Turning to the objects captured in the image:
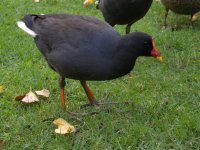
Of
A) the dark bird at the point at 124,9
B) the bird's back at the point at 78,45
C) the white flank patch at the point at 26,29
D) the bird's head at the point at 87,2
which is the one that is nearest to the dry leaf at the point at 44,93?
the bird's back at the point at 78,45

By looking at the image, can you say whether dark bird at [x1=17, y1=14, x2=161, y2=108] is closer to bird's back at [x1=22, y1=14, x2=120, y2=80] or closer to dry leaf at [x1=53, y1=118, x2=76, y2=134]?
bird's back at [x1=22, y1=14, x2=120, y2=80]

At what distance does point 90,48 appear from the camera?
13.0 ft

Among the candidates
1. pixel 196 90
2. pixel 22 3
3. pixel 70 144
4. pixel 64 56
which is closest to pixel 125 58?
pixel 64 56

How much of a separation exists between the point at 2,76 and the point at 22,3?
2.95m

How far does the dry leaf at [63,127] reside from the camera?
13.0 ft

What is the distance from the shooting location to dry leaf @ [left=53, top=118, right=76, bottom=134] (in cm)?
397

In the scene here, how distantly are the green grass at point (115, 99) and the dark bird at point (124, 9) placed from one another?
639mm

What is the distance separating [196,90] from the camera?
4980mm

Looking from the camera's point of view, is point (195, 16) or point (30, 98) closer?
point (30, 98)

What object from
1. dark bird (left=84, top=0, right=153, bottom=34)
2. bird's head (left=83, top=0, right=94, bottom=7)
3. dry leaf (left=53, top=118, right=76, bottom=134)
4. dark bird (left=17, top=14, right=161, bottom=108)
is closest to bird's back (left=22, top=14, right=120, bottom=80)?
dark bird (left=17, top=14, right=161, bottom=108)

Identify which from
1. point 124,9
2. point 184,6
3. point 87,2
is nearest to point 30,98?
point 124,9

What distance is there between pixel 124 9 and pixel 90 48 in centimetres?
169

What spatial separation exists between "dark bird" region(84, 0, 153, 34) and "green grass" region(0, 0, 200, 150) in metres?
0.64

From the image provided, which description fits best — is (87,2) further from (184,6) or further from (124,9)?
(124,9)
